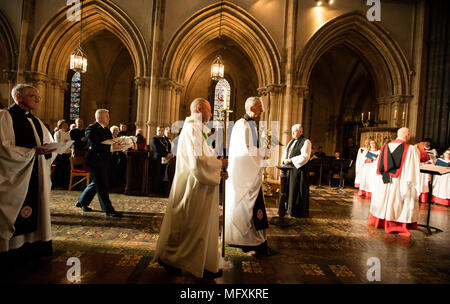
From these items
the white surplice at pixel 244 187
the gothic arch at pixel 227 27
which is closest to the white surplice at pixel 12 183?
the white surplice at pixel 244 187

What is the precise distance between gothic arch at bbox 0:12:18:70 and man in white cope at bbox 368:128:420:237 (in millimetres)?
12920

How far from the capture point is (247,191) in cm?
297

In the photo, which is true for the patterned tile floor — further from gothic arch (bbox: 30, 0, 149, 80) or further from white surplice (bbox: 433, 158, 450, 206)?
gothic arch (bbox: 30, 0, 149, 80)

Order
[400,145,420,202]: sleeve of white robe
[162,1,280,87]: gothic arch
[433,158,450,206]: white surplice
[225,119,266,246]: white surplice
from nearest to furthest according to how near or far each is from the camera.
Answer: [225,119,266,246]: white surplice, [400,145,420,202]: sleeve of white robe, [433,158,450,206]: white surplice, [162,1,280,87]: gothic arch

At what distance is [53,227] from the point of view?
144 inches

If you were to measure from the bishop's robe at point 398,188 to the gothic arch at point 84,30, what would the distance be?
8.76 m

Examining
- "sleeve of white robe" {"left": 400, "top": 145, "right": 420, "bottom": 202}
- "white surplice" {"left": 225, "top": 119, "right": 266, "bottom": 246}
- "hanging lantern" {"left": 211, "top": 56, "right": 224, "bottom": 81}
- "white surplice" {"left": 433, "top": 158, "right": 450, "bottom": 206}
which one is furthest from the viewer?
"hanging lantern" {"left": 211, "top": 56, "right": 224, "bottom": 81}

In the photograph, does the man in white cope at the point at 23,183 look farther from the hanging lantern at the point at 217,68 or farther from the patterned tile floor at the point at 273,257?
the hanging lantern at the point at 217,68

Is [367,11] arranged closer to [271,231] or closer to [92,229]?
[271,231]

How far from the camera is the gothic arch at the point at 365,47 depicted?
9.80 metres

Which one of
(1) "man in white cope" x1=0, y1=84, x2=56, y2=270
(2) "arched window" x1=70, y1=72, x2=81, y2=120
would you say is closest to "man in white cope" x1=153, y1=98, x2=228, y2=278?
(1) "man in white cope" x1=0, y1=84, x2=56, y2=270

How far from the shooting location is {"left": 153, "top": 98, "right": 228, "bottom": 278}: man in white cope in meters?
2.26

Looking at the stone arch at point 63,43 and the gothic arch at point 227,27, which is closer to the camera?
the stone arch at point 63,43

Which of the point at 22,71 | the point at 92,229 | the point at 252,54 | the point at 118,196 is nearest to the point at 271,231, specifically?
the point at 92,229
